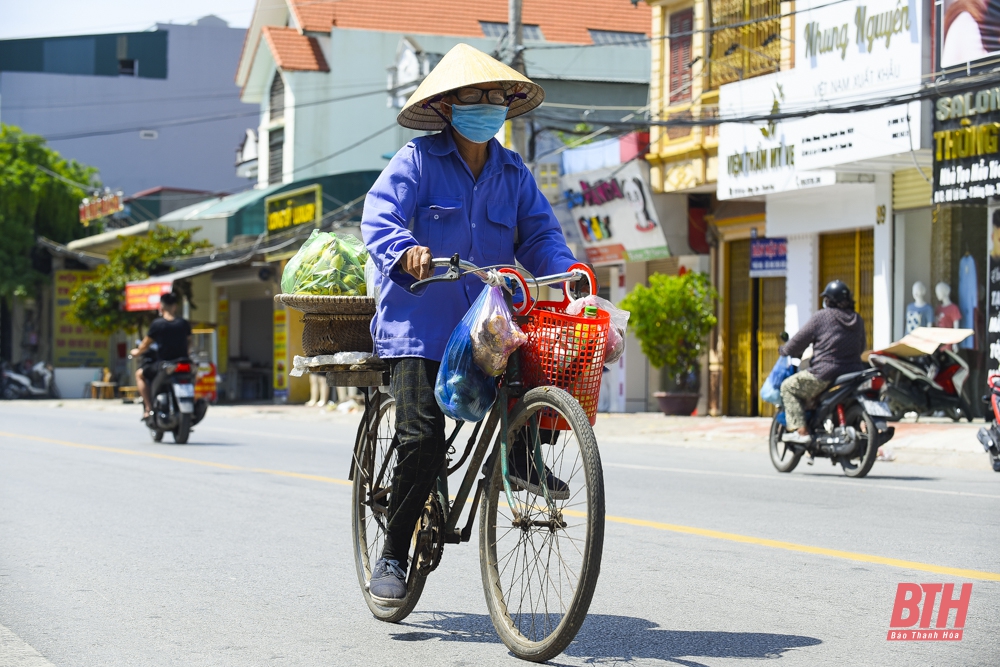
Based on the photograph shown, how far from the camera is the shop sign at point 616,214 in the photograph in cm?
2400

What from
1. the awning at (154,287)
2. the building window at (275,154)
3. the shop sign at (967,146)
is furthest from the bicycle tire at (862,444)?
the building window at (275,154)

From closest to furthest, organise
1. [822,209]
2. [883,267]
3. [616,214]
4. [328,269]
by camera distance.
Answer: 1. [328,269]
2. [883,267]
3. [822,209]
4. [616,214]

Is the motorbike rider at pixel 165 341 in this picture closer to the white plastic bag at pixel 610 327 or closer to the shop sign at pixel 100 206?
the white plastic bag at pixel 610 327

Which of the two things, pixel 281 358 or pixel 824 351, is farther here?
pixel 281 358

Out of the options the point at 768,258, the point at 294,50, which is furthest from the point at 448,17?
the point at 768,258

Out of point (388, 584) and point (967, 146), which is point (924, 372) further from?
point (388, 584)

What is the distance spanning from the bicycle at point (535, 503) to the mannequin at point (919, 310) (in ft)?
48.7

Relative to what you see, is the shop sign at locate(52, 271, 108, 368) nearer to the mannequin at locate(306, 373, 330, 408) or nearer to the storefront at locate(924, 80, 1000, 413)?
the mannequin at locate(306, 373, 330, 408)

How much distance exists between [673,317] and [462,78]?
701 inches

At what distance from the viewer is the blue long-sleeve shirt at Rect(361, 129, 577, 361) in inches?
185

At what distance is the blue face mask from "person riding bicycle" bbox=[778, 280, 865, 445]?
7223mm

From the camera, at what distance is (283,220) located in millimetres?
34406

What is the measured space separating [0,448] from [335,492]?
22.1 ft

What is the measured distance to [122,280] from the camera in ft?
118
